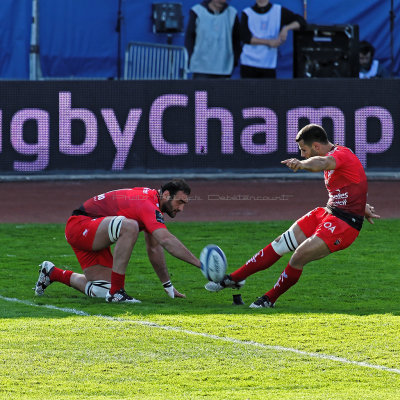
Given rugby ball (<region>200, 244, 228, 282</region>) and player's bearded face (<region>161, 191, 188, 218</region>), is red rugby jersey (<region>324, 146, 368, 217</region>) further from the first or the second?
player's bearded face (<region>161, 191, 188, 218</region>)

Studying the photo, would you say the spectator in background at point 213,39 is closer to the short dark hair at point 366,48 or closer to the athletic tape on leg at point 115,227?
Result: the short dark hair at point 366,48

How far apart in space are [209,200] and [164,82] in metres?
2.52

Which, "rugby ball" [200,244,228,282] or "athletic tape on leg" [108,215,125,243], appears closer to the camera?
"rugby ball" [200,244,228,282]

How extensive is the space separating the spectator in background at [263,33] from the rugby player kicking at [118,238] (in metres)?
9.59

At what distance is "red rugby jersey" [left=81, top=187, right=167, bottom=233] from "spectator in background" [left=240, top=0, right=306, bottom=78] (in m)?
9.57

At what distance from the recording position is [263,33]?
18969 mm

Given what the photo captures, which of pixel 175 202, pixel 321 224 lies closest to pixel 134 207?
pixel 175 202

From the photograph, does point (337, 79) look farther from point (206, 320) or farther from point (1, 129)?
point (206, 320)

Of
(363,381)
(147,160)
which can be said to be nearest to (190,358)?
(363,381)

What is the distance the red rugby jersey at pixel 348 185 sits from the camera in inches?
361

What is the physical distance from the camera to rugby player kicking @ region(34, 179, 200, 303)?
364 inches

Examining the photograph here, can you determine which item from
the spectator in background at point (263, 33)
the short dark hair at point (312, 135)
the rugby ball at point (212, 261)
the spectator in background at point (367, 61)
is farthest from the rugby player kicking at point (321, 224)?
the spectator in background at point (367, 61)

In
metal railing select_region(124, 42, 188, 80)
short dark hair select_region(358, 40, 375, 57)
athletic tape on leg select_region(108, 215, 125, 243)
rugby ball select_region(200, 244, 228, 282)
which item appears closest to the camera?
rugby ball select_region(200, 244, 228, 282)

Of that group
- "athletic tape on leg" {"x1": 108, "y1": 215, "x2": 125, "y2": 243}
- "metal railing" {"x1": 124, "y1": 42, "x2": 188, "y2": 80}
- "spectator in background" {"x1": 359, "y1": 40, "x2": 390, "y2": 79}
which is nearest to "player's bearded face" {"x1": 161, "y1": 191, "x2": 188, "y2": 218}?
"athletic tape on leg" {"x1": 108, "y1": 215, "x2": 125, "y2": 243}
